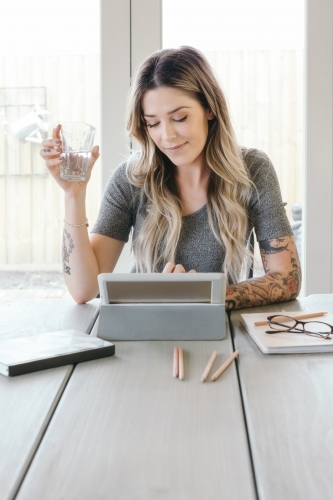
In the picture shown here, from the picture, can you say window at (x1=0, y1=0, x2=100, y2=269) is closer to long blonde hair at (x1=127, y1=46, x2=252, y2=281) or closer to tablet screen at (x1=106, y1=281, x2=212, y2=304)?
long blonde hair at (x1=127, y1=46, x2=252, y2=281)

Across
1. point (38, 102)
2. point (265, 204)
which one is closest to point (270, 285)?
point (265, 204)

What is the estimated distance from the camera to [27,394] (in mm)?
986

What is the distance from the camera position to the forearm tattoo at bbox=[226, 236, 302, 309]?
1.60 meters

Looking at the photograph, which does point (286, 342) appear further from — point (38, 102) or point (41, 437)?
point (38, 102)

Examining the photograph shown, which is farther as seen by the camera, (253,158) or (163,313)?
(253,158)

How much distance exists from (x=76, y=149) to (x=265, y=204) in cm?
64

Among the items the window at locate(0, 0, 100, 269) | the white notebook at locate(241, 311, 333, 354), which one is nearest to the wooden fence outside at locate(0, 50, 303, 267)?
the window at locate(0, 0, 100, 269)

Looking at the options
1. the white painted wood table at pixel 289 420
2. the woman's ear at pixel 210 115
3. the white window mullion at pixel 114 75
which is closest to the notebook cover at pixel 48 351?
the white painted wood table at pixel 289 420

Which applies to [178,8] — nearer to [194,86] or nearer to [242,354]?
[194,86]

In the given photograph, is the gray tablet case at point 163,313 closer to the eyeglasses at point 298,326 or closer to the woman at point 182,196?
the eyeglasses at point 298,326

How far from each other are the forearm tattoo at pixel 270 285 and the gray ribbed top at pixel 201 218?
0.04 metres

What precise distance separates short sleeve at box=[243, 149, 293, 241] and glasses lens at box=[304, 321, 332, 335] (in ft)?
1.81

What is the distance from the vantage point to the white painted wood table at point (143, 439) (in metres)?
0.69

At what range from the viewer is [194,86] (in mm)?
1903
